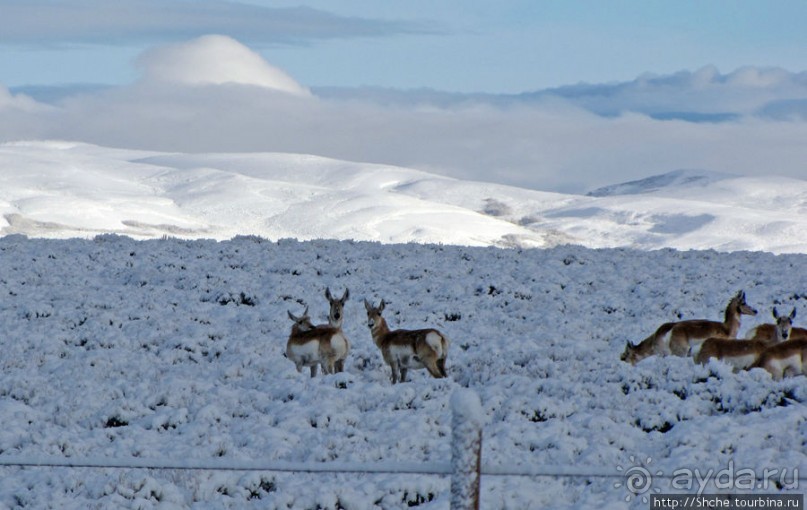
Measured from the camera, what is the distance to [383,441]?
1188 centimetres

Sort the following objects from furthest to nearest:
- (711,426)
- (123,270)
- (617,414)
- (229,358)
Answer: (123,270)
(229,358)
(617,414)
(711,426)

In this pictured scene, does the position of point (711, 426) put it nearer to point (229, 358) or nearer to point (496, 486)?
point (496, 486)

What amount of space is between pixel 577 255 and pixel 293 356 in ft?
53.3

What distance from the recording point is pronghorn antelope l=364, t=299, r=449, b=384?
1512 centimetres

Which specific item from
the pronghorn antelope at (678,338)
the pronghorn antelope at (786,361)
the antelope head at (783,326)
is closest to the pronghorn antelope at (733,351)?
the pronghorn antelope at (786,361)

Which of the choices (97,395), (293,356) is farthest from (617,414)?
(97,395)

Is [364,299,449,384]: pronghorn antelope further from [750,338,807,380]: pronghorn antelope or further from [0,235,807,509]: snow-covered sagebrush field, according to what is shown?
[750,338,807,380]: pronghorn antelope

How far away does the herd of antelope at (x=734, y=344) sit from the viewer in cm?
1405

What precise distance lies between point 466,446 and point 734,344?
30.6 feet

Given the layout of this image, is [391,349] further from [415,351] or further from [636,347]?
[636,347]

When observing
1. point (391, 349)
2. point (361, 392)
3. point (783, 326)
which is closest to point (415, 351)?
point (391, 349)

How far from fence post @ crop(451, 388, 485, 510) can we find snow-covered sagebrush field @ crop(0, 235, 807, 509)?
85 cm

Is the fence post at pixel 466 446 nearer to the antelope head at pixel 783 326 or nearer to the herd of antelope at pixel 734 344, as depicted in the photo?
the herd of antelope at pixel 734 344

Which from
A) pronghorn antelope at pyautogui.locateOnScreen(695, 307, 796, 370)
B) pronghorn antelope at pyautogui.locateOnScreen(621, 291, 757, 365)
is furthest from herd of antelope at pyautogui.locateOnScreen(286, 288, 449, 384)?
pronghorn antelope at pyautogui.locateOnScreen(695, 307, 796, 370)
